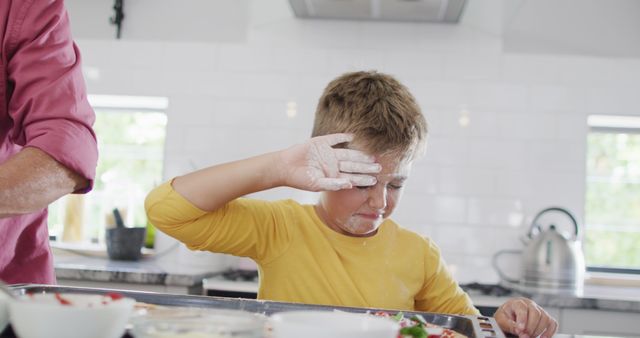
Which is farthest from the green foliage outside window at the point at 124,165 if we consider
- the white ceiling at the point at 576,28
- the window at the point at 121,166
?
the white ceiling at the point at 576,28

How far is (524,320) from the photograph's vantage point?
3.51 feet

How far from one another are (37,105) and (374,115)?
58 cm

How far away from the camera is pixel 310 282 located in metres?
1.29

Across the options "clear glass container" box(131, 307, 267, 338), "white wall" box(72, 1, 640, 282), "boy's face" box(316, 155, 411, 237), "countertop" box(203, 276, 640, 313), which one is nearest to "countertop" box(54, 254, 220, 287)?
"countertop" box(203, 276, 640, 313)

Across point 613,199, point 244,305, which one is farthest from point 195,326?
point 613,199

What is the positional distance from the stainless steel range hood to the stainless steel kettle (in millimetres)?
841

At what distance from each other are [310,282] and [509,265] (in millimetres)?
1482

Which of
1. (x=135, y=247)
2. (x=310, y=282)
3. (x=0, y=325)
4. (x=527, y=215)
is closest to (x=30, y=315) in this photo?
(x=0, y=325)

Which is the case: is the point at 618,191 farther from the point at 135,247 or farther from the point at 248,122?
the point at 135,247

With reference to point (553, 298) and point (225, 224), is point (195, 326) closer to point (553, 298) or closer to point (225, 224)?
point (225, 224)

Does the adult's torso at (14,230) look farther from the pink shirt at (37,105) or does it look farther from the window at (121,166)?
the window at (121,166)

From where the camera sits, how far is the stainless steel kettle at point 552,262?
88.0 inches

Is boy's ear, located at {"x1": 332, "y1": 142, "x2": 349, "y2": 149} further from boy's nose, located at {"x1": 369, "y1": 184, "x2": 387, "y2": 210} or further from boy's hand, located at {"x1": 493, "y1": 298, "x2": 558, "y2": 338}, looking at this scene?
boy's hand, located at {"x1": 493, "y1": 298, "x2": 558, "y2": 338}

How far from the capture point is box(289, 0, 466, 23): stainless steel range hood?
237 centimetres
